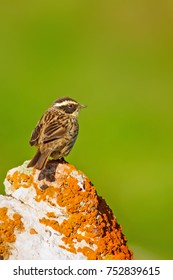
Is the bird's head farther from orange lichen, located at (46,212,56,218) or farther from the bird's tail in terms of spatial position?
orange lichen, located at (46,212,56,218)

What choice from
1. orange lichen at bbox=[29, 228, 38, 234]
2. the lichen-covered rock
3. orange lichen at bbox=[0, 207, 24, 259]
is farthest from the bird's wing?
orange lichen at bbox=[29, 228, 38, 234]

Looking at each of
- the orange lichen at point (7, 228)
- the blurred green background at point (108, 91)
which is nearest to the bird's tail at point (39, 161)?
the orange lichen at point (7, 228)

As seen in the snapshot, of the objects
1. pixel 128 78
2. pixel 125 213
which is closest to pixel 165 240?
pixel 125 213

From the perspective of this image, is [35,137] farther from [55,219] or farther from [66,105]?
[55,219]

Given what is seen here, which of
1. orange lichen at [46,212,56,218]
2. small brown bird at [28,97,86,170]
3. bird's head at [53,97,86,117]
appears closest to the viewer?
orange lichen at [46,212,56,218]

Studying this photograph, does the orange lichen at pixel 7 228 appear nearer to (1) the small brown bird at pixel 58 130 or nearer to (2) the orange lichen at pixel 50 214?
(2) the orange lichen at pixel 50 214
